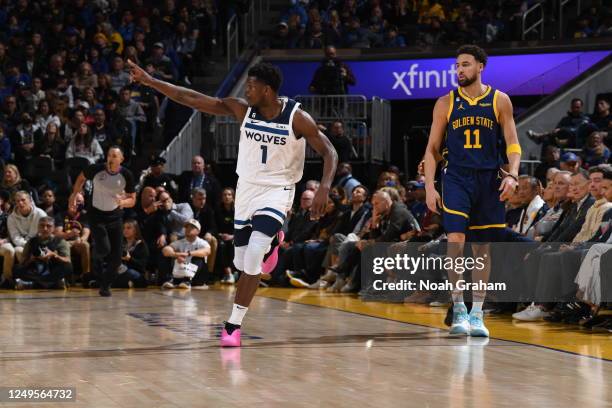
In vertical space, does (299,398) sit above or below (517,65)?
below

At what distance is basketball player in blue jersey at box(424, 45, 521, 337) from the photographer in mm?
7895

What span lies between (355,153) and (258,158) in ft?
34.2

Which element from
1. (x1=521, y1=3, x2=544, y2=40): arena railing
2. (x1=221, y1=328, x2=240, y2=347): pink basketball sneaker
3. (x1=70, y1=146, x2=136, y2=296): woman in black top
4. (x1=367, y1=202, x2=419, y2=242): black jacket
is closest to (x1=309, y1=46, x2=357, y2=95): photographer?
(x1=521, y1=3, x2=544, y2=40): arena railing

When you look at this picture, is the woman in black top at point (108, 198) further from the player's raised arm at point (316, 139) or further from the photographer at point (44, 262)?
the player's raised arm at point (316, 139)

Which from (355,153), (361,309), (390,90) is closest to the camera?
(361,309)

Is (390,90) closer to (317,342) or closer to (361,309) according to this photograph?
(361,309)

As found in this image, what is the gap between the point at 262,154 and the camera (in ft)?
24.6

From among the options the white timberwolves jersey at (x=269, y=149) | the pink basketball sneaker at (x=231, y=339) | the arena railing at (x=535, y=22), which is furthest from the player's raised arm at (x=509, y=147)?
the arena railing at (x=535, y=22)

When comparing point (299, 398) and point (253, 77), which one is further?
point (253, 77)

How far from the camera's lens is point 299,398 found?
17.1 feet

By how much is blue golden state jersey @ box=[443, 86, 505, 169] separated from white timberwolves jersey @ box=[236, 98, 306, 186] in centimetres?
125

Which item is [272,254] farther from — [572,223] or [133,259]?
[133,259]

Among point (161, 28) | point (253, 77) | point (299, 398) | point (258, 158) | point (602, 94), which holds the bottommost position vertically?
point (299, 398)

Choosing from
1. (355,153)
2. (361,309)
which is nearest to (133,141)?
(355,153)
